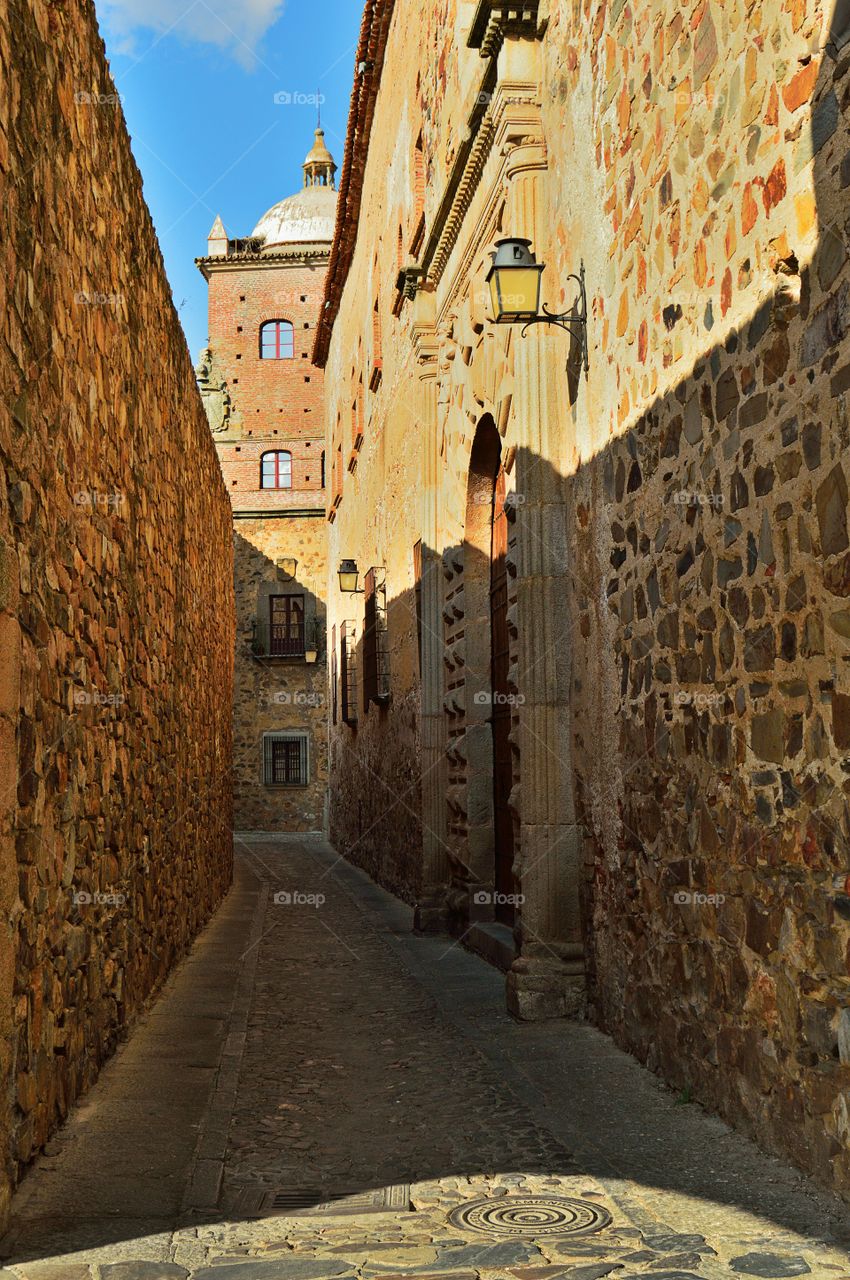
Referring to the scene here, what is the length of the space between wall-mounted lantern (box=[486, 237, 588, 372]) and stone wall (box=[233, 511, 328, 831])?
69.8 feet

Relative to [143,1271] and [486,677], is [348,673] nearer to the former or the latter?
[486,677]

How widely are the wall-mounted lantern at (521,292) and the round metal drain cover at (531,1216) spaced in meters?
4.06

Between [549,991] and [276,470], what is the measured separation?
26012 millimetres

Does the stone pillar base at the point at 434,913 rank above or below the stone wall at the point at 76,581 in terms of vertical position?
below

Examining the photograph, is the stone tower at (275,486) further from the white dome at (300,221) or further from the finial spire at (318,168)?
the finial spire at (318,168)

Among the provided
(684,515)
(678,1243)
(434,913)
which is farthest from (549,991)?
(434,913)

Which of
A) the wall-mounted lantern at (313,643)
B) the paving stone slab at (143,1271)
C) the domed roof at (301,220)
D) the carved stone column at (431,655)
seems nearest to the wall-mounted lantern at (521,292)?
the carved stone column at (431,655)

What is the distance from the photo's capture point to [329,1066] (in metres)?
5.57

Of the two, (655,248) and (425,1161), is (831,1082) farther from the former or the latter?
(655,248)

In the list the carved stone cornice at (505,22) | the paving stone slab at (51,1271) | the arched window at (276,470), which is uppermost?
the arched window at (276,470)

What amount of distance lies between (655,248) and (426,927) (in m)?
6.44

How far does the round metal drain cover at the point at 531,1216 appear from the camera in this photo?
11.0 feet

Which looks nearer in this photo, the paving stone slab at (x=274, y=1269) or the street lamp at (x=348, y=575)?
the paving stone slab at (x=274, y=1269)

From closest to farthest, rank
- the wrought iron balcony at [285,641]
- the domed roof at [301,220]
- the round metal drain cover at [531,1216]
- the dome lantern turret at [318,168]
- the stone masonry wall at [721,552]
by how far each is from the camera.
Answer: the round metal drain cover at [531,1216], the stone masonry wall at [721,552], the wrought iron balcony at [285,641], the domed roof at [301,220], the dome lantern turret at [318,168]
